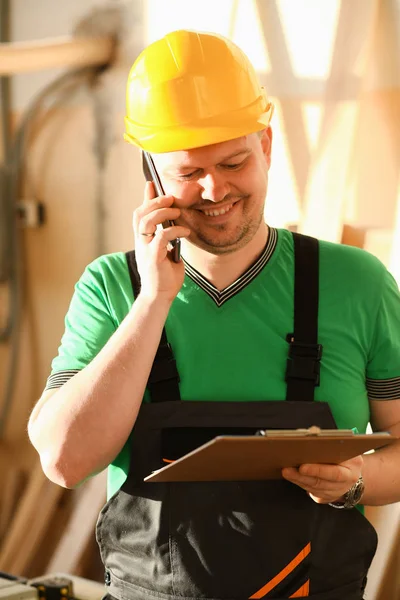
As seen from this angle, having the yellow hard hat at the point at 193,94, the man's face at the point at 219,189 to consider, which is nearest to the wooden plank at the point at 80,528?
the man's face at the point at 219,189

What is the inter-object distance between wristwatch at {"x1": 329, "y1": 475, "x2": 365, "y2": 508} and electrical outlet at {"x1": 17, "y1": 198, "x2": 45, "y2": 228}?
7.29ft

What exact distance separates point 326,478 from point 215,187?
60 cm

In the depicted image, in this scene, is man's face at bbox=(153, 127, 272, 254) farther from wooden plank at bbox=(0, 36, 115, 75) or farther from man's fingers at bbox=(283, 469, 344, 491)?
wooden plank at bbox=(0, 36, 115, 75)

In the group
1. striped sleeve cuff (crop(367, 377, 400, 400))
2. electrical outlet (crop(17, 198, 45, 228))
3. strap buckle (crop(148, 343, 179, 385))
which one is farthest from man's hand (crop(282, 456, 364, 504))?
electrical outlet (crop(17, 198, 45, 228))

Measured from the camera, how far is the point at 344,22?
2.39 metres

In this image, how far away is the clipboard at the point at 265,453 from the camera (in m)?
1.33

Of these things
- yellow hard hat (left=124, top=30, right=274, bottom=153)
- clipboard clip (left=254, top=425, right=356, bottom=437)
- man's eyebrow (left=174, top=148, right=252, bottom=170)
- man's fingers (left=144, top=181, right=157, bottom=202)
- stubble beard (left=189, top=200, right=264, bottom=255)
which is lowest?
clipboard clip (left=254, top=425, right=356, bottom=437)

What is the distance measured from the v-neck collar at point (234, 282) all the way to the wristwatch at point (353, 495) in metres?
0.45

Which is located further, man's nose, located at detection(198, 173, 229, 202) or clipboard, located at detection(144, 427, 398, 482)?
man's nose, located at detection(198, 173, 229, 202)

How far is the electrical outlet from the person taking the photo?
11.6ft

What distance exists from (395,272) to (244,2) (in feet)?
3.43

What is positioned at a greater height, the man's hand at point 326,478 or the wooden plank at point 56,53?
the wooden plank at point 56,53

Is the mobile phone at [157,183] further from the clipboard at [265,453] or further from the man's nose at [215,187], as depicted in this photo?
the clipboard at [265,453]

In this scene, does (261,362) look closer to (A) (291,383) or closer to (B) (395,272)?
(A) (291,383)
